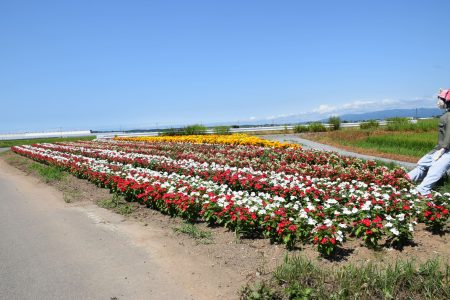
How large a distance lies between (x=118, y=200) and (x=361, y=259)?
5612mm

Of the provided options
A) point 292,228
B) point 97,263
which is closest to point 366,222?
point 292,228

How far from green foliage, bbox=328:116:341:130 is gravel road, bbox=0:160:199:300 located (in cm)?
2941

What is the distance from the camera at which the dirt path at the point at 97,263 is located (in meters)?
4.16

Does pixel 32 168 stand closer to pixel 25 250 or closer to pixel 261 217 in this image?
pixel 25 250

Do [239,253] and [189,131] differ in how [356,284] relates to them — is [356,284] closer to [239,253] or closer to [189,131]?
[239,253]

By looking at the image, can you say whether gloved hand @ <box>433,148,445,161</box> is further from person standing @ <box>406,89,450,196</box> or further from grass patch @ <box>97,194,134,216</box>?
grass patch @ <box>97,194,134,216</box>

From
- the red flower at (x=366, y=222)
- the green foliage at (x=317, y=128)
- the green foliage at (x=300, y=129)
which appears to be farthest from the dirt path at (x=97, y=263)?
the green foliage at (x=300, y=129)

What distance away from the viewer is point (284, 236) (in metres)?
5.03

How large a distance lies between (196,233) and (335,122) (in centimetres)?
3072

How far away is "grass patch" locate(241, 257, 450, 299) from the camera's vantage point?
11.8 feet

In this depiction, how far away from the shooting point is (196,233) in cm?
590

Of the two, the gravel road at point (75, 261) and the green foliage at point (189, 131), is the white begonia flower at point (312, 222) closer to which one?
the gravel road at point (75, 261)

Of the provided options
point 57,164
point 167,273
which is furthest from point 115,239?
point 57,164

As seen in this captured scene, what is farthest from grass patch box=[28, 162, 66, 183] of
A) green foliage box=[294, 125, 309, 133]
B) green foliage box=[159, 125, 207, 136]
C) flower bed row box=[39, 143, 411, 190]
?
green foliage box=[294, 125, 309, 133]
